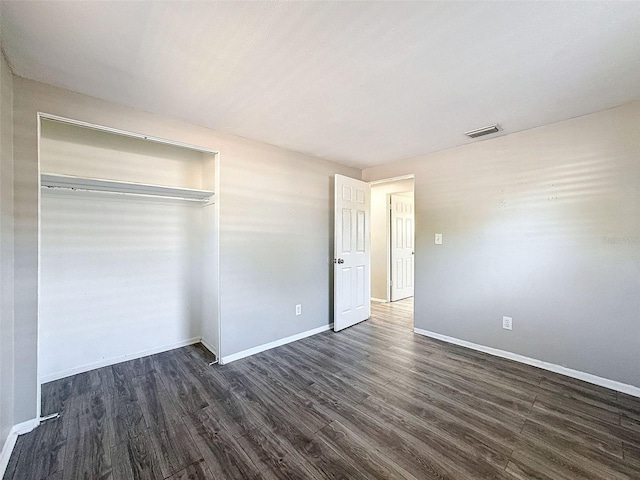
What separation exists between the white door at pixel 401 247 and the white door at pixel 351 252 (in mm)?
1326

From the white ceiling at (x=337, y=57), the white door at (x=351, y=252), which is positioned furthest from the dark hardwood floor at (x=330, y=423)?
the white ceiling at (x=337, y=57)

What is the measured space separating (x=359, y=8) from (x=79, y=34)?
148 cm

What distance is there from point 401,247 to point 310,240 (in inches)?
102

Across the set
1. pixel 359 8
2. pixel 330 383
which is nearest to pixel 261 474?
pixel 330 383

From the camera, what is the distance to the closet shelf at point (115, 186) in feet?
6.66

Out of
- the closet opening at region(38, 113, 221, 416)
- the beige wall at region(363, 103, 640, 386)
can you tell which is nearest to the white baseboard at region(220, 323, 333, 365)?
the closet opening at region(38, 113, 221, 416)

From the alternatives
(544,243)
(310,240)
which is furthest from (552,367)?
(310,240)

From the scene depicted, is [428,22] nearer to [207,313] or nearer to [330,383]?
[330,383]

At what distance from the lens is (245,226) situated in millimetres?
2818

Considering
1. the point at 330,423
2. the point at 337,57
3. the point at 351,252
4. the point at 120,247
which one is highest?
the point at 337,57

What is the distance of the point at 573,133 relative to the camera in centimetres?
237

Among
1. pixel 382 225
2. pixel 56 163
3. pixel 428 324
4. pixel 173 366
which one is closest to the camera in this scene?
pixel 56 163

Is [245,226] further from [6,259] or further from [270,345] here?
[6,259]

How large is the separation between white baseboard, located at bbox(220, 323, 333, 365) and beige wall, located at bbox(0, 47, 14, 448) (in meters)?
1.42
